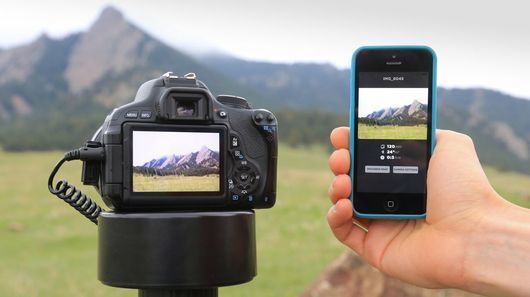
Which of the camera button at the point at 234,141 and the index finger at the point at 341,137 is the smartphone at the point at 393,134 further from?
the camera button at the point at 234,141

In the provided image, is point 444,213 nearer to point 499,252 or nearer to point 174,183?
point 499,252

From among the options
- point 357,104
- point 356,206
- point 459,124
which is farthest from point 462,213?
point 459,124

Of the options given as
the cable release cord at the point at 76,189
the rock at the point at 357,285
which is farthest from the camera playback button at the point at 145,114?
the rock at the point at 357,285

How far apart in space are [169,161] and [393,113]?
0.53 metres

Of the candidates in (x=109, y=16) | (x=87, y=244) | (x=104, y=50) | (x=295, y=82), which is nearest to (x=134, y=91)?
(x=295, y=82)

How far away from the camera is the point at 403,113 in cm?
165

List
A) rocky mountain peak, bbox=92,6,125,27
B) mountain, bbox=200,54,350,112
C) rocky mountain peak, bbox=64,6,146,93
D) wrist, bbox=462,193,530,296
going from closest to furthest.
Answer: wrist, bbox=462,193,530,296 < mountain, bbox=200,54,350,112 < rocky mountain peak, bbox=64,6,146,93 < rocky mountain peak, bbox=92,6,125,27

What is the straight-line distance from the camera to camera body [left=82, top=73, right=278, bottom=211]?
Result: 1517 millimetres

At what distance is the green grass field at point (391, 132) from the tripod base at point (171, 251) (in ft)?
1.19

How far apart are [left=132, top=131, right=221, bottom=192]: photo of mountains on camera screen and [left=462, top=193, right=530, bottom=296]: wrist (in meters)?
0.60

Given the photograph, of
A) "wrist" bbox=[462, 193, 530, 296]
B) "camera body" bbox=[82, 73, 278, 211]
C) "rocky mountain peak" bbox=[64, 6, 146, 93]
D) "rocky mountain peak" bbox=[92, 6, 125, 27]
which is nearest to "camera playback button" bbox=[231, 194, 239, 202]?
"camera body" bbox=[82, 73, 278, 211]

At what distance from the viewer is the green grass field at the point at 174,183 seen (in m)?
1.52

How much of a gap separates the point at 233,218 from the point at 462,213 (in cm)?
51

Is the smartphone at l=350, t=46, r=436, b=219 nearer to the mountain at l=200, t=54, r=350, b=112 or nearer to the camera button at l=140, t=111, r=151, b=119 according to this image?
the camera button at l=140, t=111, r=151, b=119
